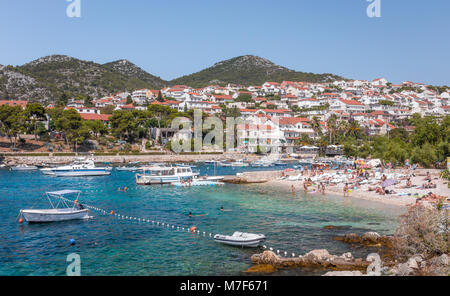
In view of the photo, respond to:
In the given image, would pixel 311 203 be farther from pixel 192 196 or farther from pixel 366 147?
pixel 366 147

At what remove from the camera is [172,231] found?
22.0m

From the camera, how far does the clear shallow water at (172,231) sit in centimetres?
1612

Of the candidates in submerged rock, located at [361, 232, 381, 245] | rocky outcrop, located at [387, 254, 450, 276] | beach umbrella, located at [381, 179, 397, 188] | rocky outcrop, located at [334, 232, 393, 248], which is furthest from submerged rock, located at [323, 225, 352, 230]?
beach umbrella, located at [381, 179, 397, 188]

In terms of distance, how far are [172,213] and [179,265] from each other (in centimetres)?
1141

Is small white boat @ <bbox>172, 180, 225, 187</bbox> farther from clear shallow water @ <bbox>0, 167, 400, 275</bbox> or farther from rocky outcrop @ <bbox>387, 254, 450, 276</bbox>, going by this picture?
rocky outcrop @ <bbox>387, 254, 450, 276</bbox>

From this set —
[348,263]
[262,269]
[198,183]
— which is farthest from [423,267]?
[198,183]

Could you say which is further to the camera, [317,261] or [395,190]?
[395,190]

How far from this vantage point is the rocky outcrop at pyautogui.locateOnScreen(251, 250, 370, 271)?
15.1m

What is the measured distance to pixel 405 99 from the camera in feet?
498

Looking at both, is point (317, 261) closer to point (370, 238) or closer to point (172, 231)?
point (370, 238)

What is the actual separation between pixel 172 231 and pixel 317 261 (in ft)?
31.6

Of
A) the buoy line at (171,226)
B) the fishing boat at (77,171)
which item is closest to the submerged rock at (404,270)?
the buoy line at (171,226)

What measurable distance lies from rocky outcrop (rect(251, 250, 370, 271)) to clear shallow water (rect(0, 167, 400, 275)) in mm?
691
